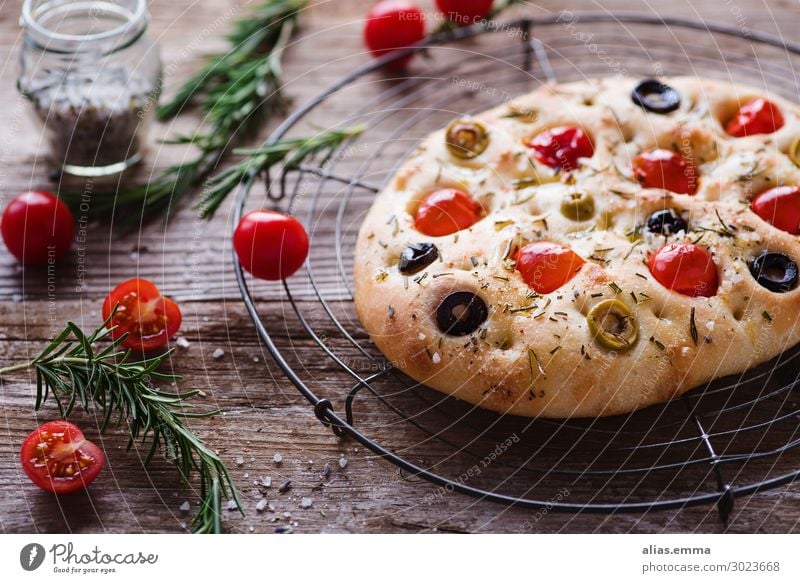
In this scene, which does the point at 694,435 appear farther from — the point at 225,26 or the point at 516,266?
the point at 225,26

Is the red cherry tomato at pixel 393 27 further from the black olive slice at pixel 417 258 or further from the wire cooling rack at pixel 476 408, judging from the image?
the black olive slice at pixel 417 258

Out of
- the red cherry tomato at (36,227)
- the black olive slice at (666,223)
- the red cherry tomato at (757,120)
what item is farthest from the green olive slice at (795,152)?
the red cherry tomato at (36,227)

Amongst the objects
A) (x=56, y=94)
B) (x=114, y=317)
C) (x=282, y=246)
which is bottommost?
(x=114, y=317)

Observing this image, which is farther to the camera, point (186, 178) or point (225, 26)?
point (225, 26)

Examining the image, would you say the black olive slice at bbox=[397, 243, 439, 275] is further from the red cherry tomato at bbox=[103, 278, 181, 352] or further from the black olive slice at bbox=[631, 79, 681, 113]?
the black olive slice at bbox=[631, 79, 681, 113]

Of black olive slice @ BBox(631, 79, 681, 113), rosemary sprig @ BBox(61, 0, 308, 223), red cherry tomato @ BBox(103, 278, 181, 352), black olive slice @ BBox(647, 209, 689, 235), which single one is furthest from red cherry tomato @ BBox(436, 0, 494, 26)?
red cherry tomato @ BBox(103, 278, 181, 352)

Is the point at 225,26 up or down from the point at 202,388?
up
